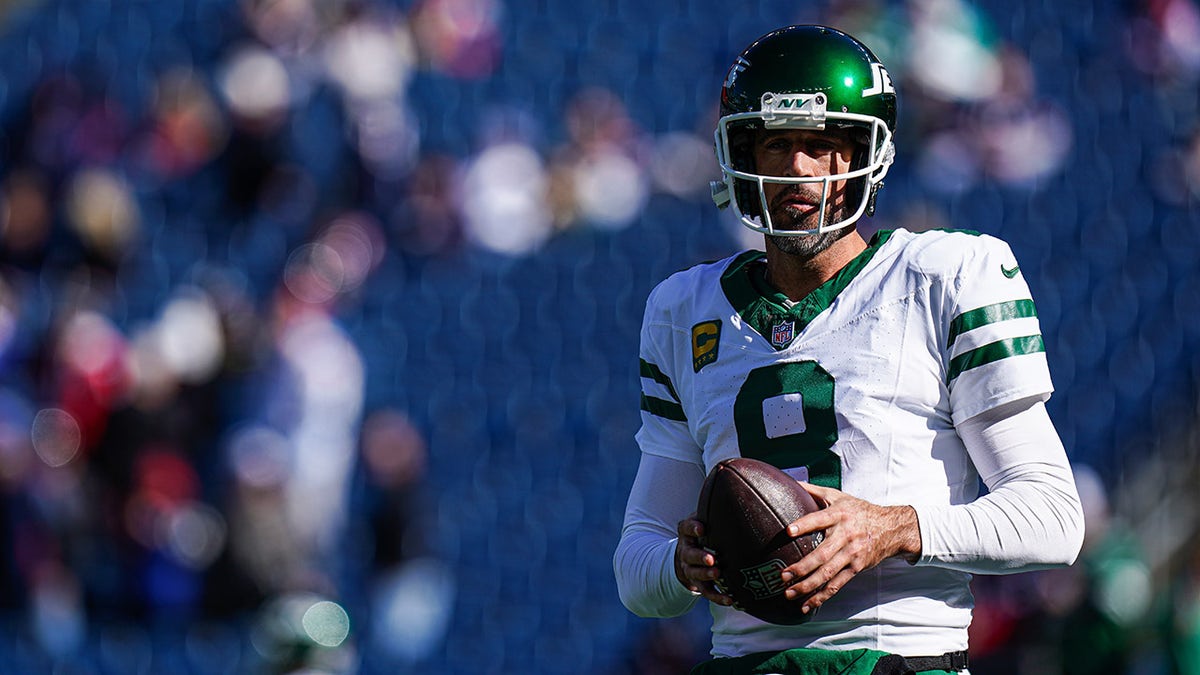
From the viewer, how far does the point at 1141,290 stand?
5.85 m

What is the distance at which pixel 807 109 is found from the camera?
1988 millimetres

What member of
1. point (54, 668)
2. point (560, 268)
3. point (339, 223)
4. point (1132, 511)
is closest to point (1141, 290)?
point (1132, 511)

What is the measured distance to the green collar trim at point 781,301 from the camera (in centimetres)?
200

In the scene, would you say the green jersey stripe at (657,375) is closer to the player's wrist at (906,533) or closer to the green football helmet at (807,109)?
the green football helmet at (807,109)

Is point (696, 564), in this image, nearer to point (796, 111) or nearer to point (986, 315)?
point (986, 315)

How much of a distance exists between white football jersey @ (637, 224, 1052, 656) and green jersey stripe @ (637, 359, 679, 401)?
0.25ft

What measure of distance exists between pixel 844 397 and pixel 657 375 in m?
0.34

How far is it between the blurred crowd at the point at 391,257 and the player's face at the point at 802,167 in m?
3.47

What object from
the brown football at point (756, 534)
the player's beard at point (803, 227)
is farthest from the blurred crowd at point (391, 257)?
the brown football at point (756, 534)

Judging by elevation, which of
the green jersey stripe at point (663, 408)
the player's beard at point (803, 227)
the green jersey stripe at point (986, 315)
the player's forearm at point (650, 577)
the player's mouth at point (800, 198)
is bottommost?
the player's forearm at point (650, 577)

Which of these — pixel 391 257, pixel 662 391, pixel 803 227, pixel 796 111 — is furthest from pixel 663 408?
pixel 391 257

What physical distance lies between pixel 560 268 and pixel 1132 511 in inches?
91.3

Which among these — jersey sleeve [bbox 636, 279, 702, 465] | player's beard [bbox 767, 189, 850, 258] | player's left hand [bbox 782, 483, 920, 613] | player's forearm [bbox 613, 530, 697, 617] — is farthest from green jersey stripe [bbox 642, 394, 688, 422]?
player's left hand [bbox 782, 483, 920, 613]

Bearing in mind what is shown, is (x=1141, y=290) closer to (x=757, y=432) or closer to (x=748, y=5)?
(x=748, y=5)
